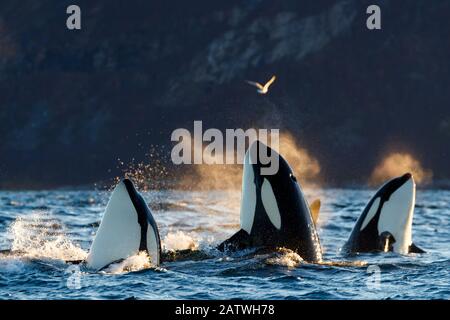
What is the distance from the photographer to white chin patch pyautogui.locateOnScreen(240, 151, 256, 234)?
14.9 meters

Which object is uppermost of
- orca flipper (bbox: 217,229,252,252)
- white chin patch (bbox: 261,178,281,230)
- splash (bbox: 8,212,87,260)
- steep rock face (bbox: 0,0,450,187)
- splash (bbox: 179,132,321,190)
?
steep rock face (bbox: 0,0,450,187)

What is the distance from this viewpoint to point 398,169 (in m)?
92.6

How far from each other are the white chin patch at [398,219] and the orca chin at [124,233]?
440 cm

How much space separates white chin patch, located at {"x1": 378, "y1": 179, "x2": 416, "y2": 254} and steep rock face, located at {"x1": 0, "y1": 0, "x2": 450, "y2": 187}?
232 ft

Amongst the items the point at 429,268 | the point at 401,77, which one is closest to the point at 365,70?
the point at 401,77

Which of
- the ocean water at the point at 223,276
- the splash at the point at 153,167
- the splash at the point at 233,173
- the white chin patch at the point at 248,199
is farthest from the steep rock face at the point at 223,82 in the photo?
the white chin patch at the point at 248,199

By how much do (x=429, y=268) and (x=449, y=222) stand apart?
47.4 feet

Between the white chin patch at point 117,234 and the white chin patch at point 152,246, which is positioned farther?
the white chin patch at point 152,246

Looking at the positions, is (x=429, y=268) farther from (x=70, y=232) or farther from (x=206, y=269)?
(x=70, y=232)

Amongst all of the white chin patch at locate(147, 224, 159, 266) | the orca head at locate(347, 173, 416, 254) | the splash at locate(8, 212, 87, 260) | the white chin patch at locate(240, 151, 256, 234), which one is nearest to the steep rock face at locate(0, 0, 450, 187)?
the splash at locate(8, 212, 87, 260)

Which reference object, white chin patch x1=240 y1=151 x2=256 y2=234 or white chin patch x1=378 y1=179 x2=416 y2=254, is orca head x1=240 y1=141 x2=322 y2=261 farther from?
white chin patch x1=378 y1=179 x2=416 y2=254

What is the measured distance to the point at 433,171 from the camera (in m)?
84.7

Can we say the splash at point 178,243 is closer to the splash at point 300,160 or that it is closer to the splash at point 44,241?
the splash at point 44,241

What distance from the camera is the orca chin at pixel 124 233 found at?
13.9 meters
